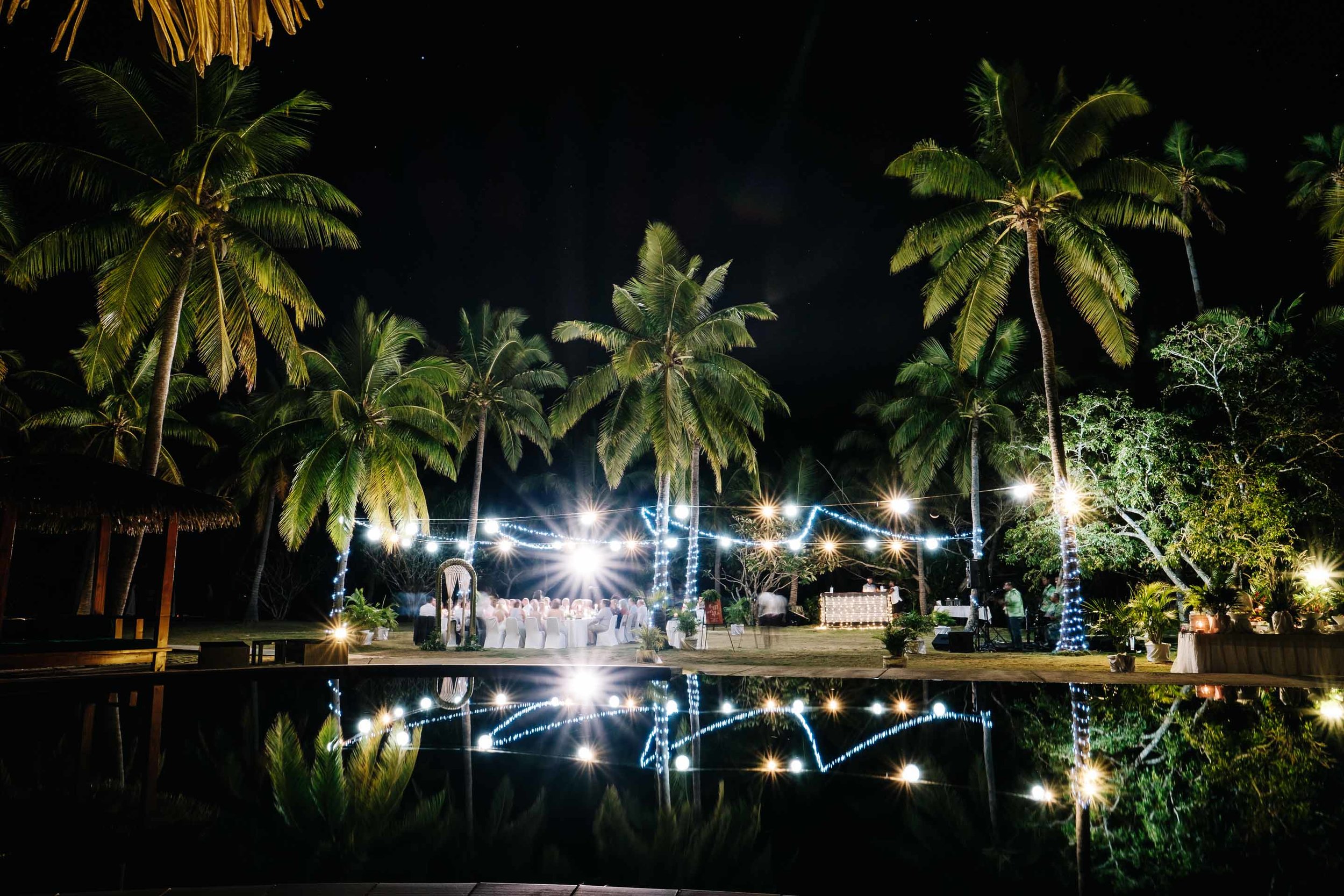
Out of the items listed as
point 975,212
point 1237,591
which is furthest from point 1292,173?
point 1237,591

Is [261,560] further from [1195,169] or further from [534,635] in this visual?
[1195,169]

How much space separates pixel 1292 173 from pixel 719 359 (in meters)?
16.9

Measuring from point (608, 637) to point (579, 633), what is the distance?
1.27 metres

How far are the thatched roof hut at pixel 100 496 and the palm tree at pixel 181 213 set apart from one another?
1621mm

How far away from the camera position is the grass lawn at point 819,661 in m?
12.1

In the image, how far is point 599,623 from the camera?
19844mm

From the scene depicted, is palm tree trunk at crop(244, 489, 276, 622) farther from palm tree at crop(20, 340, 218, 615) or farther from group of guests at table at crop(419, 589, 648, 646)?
group of guests at table at crop(419, 589, 648, 646)

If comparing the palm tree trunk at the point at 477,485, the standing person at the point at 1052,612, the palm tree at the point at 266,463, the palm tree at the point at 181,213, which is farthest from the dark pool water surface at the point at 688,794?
the palm tree at the point at 266,463

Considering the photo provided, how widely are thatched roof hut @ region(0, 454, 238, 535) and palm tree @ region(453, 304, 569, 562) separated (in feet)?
37.2

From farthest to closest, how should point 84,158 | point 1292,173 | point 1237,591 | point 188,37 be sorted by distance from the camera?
point 1292,173
point 84,158
point 1237,591
point 188,37

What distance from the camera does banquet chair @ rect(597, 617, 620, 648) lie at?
67.0 ft

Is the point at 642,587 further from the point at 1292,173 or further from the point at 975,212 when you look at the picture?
the point at 1292,173

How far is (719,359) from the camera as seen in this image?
68.6 feet

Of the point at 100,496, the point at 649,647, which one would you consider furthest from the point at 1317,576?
the point at 100,496
